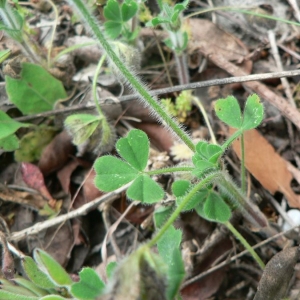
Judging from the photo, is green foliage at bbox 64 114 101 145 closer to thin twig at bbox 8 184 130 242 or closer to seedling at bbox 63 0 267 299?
thin twig at bbox 8 184 130 242

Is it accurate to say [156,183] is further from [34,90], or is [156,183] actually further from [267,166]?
[34,90]

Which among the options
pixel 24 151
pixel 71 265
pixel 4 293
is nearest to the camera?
pixel 4 293

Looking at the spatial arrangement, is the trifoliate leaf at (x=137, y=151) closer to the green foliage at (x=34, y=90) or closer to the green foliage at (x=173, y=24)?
the green foliage at (x=173, y=24)

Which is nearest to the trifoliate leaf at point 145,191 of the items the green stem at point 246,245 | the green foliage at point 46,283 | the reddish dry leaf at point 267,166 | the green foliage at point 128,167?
the green foliage at point 128,167

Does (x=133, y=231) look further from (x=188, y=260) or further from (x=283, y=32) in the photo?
(x=283, y=32)

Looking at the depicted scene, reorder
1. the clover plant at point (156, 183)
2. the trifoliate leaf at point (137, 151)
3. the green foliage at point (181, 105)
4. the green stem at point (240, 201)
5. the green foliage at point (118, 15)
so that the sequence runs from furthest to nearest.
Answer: the green foliage at point (181, 105) → the green foliage at point (118, 15) → the green stem at point (240, 201) → the trifoliate leaf at point (137, 151) → the clover plant at point (156, 183)

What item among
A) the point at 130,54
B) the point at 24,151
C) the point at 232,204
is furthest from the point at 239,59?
the point at 24,151

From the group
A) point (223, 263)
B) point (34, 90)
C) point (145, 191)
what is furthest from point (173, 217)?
point (34, 90)

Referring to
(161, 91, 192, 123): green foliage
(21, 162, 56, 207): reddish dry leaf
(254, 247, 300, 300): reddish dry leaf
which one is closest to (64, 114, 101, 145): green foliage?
(21, 162, 56, 207): reddish dry leaf
